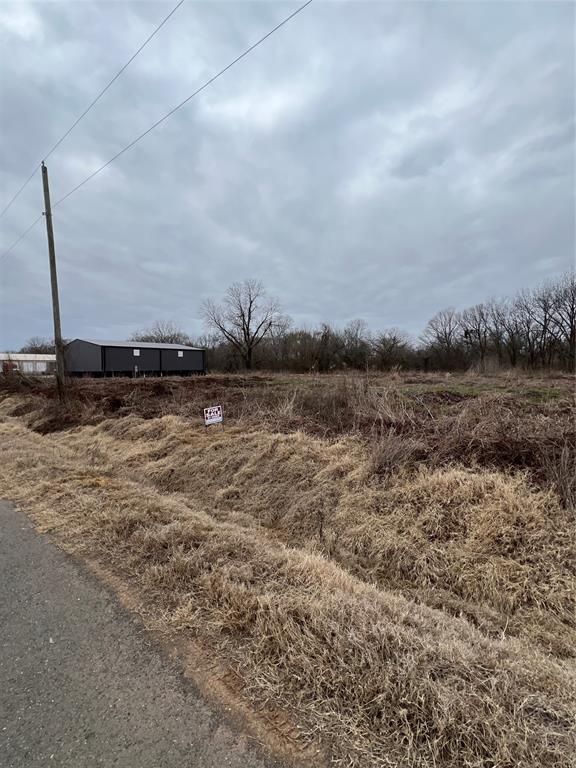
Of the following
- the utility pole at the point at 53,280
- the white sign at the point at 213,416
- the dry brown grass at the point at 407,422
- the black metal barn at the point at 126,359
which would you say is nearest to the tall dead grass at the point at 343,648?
the dry brown grass at the point at 407,422

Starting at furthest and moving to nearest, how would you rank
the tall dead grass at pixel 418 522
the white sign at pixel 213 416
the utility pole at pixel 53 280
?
the utility pole at pixel 53 280, the white sign at pixel 213 416, the tall dead grass at pixel 418 522

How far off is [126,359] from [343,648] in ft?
148

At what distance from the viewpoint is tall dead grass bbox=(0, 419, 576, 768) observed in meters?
1.79

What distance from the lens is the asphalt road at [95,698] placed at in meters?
1.79

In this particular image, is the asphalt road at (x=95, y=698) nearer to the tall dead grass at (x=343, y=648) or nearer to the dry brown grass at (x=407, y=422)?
the tall dead grass at (x=343, y=648)

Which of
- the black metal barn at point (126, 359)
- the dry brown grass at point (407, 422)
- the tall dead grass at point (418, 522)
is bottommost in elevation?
the tall dead grass at point (418, 522)

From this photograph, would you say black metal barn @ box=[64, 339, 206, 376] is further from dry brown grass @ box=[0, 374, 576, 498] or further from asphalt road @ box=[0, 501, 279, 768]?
asphalt road @ box=[0, 501, 279, 768]

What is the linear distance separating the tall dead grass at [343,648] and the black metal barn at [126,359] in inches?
1640

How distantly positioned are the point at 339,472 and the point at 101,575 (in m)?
3.09

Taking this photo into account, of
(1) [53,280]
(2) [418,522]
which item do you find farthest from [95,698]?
(1) [53,280]

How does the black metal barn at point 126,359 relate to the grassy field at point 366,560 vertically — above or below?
above

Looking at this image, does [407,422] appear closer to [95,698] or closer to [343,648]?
[343,648]

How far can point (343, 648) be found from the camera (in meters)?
2.28

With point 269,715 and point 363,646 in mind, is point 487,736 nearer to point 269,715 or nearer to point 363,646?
point 363,646
